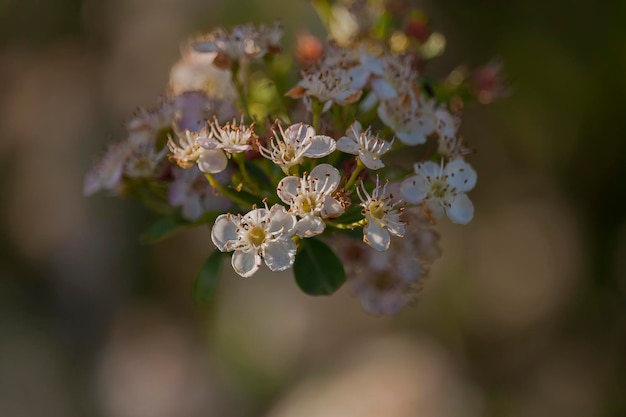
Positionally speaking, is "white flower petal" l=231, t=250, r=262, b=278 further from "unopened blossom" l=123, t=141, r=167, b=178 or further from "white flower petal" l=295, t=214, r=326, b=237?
"unopened blossom" l=123, t=141, r=167, b=178

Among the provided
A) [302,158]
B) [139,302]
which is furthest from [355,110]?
[139,302]

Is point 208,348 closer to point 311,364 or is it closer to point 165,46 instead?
point 311,364

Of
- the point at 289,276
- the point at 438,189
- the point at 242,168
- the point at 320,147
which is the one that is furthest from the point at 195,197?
the point at 289,276

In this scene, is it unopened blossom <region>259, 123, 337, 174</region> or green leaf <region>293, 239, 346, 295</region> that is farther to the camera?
green leaf <region>293, 239, 346, 295</region>

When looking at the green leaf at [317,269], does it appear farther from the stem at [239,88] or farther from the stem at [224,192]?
the stem at [239,88]

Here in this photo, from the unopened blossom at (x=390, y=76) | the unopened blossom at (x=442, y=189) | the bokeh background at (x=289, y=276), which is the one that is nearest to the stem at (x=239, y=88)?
the unopened blossom at (x=390, y=76)

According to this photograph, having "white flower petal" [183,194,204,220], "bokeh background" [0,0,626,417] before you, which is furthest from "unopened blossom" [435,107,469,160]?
"bokeh background" [0,0,626,417]

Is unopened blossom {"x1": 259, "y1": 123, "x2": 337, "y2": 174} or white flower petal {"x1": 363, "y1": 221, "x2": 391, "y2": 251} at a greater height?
unopened blossom {"x1": 259, "y1": 123, "x2": 337, "y2": 174}
